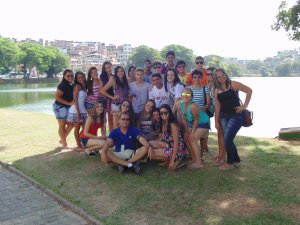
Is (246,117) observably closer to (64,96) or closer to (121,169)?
(121,169)

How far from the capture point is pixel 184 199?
4.78 metres

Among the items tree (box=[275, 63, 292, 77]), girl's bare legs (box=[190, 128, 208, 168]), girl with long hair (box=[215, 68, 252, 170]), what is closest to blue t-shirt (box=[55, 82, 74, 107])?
girl's bare legs (box=[190, 128, 208, 168])

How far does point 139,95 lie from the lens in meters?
6.76

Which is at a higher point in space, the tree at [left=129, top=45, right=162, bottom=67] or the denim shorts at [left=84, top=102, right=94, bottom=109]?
the tree at [left=129, top=45, right=162, bottom=67]

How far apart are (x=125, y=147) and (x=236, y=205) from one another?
2.23 meters

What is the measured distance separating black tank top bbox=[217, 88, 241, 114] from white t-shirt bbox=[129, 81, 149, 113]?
1.72 metres

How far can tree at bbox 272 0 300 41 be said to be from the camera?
1005 centimetres

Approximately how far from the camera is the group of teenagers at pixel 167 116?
561 centimetres

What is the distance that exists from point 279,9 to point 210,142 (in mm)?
5171

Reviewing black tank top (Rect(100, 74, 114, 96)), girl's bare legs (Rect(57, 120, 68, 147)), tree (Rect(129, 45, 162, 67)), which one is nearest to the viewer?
black tank top (Rect(100, 74, 114, 96))

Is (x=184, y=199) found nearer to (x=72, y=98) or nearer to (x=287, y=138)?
(x=72, y=98)

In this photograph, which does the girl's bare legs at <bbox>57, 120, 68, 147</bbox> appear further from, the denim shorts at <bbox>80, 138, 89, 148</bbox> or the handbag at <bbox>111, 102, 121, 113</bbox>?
the handbag at <bbox>111, 102, 121, 113</bbox>

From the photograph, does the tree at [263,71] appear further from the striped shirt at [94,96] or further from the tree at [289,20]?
the striped shirt at [94,96]

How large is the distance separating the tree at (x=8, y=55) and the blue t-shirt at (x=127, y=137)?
7307 centimetres
